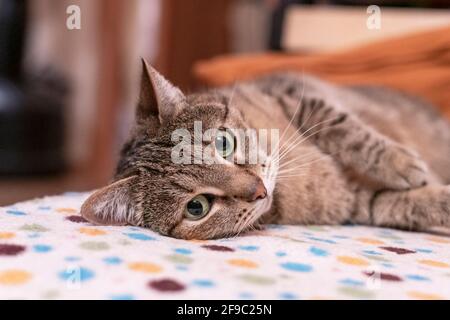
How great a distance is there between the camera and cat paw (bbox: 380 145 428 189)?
4.76ft

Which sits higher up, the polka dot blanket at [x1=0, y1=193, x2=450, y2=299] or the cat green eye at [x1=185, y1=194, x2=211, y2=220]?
the cat green eye at [x1=185, y1=194, x2=211, y2=220]

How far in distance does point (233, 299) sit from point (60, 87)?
13.8 ft

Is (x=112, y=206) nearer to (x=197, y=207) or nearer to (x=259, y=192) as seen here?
(x=197, y=207)

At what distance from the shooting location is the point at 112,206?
120 cm

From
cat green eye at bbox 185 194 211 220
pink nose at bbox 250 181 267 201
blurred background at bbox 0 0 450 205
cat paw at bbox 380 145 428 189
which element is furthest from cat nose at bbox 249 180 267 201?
blurred background at bbox 0 0 450 205

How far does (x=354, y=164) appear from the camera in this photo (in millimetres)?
1521

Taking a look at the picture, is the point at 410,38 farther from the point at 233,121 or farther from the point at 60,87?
the point at 60,87

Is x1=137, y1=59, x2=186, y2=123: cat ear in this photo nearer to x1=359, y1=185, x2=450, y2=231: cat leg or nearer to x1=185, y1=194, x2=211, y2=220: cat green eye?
x1=185, y1=194, x2=211, y2=220: cat green eye

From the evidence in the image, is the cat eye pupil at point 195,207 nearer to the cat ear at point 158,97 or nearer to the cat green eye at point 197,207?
the cat green eye at point 197,207

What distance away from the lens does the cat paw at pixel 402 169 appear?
145 cm

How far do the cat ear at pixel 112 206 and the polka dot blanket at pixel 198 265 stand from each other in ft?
0.11

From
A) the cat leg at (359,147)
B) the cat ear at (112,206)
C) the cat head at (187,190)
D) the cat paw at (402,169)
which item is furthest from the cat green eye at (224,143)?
the cat paw at (402,169)

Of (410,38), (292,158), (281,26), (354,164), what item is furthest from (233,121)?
(281,26)

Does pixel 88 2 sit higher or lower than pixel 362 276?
Result: higher
